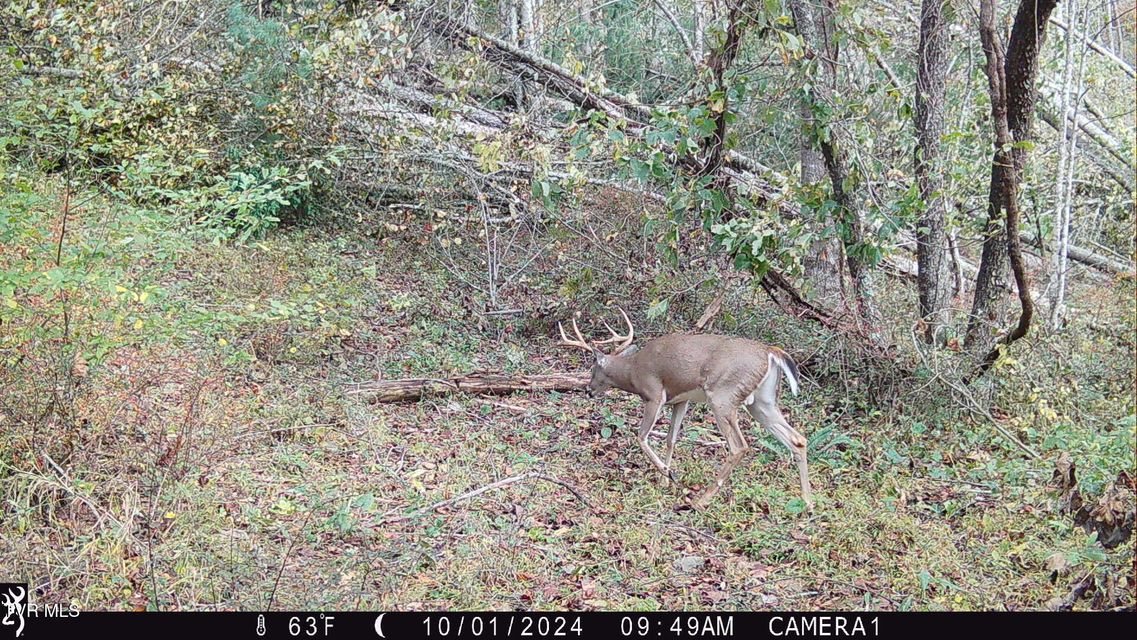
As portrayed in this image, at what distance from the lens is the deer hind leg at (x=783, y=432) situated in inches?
243

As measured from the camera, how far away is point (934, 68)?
7.61 m

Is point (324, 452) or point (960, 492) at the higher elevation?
point (960, 492)

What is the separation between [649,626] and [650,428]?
223 cm

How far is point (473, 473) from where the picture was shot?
639 cm

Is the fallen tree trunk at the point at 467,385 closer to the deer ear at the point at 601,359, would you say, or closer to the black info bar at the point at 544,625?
the deer ear at the point at 601,359

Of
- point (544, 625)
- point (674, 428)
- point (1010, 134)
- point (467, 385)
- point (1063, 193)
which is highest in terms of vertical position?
point (1010, 134)

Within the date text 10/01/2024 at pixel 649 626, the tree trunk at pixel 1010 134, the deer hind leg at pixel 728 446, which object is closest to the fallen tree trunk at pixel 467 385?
the deer hind leg at pixel 728 446

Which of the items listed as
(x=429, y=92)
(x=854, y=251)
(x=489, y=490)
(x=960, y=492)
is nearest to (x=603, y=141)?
(x=854, y=251)

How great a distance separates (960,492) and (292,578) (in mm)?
4148

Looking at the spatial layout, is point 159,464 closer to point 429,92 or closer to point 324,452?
point 324,452

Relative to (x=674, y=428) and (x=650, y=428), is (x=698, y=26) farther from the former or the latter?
(x=650, y=428)

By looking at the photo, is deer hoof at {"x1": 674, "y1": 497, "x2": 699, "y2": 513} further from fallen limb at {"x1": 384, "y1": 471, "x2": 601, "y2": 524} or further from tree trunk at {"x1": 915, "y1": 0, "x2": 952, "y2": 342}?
tree trunk at {"x1": 915, "y1": 0, "x2": 952, "y2": 342}

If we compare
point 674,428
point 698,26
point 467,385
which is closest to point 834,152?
point 674,428

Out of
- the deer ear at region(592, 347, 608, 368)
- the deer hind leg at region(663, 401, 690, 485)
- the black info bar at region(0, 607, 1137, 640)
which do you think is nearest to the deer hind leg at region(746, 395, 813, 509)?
the deer hind leg at region(663, 401, 690, 485)
